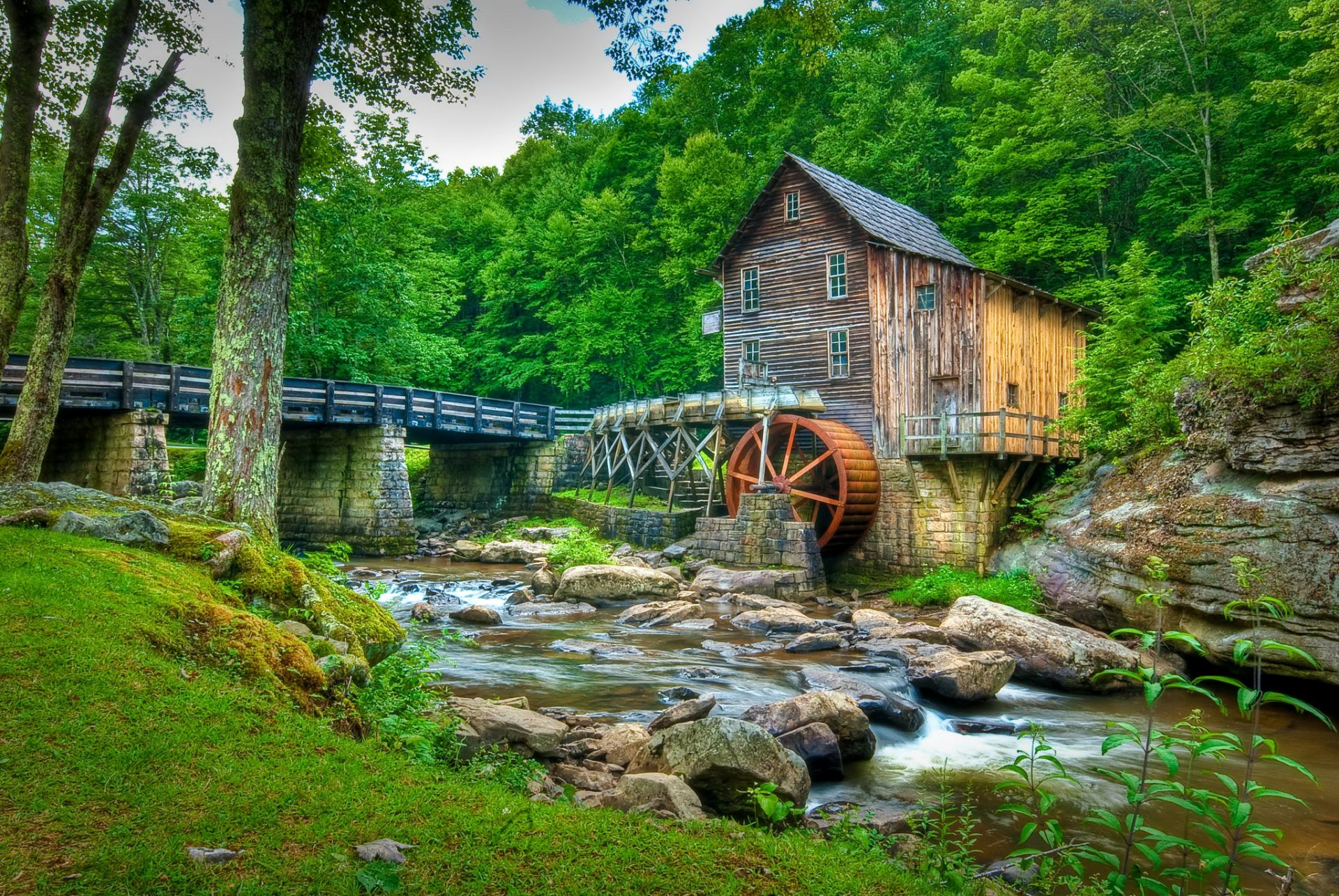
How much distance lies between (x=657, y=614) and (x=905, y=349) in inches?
359

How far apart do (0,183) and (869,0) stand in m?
29.8

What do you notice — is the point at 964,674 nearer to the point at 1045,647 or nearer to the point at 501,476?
the point at 1045,647

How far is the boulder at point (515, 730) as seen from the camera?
18.1 ft

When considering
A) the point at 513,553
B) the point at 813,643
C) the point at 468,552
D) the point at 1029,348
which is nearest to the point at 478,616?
the point at 813,643

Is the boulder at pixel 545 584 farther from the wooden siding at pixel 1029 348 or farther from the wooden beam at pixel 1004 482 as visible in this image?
the wooden siding at pixel 1029 348

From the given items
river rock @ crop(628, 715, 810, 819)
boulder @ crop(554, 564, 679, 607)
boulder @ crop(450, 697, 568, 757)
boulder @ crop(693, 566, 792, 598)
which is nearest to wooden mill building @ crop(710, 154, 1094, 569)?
boulder @ crop(693, 566, 792, 598)

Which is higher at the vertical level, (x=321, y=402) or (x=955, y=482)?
(x=321, y=402)

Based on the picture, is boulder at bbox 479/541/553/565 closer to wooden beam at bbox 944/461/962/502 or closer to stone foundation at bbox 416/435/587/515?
stone foundation at bbox 416/435/587/515

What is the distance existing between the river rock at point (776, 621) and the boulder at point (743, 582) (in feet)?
6.70

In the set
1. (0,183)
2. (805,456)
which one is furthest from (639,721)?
(805,456)

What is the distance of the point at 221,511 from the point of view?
6625 millimetres

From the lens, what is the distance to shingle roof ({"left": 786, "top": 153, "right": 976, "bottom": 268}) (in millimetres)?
18547

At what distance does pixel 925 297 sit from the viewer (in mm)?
17781

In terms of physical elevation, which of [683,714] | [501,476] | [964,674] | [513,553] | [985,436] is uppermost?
[985,436]
